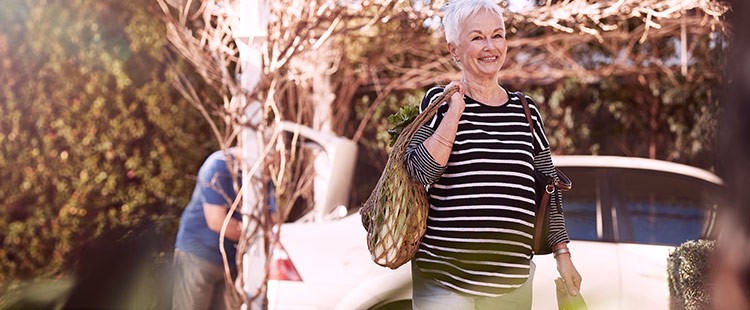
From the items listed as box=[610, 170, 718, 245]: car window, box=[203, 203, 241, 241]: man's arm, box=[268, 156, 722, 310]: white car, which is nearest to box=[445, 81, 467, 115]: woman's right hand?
box=[268, 156, 722, 310]: white car

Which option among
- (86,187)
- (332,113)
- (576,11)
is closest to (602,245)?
(576,11)

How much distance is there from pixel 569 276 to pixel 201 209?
227 cm

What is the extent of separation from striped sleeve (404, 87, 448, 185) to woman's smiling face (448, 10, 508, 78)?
0.11m

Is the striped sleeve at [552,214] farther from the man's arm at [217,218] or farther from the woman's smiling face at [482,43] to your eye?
the man's arm at [217,218]

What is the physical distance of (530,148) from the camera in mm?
2301

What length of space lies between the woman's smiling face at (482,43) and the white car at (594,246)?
1762 mm

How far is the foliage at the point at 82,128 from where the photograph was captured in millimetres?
6203

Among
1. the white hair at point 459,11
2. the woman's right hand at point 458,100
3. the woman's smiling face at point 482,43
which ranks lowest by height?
the woman's right hand at point 458,100

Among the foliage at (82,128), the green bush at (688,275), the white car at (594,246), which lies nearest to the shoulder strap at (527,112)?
the green bush at (688,275)

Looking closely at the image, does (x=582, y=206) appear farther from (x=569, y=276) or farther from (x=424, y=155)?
(x=424, y=155)

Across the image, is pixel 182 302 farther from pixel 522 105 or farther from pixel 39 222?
pixel 39 222

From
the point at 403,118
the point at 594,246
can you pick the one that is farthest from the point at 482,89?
the point at 594,246

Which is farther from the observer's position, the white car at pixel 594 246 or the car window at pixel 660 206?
the car window at pixel 660 206

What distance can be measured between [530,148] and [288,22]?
1923 millimetres
